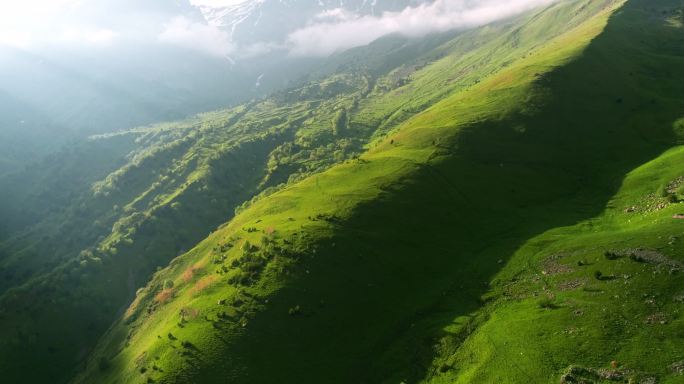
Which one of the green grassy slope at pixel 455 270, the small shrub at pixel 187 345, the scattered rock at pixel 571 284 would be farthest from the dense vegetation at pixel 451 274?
the scattered rock at pixel 571 284

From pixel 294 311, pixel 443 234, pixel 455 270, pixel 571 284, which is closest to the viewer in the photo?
pixel 571 284

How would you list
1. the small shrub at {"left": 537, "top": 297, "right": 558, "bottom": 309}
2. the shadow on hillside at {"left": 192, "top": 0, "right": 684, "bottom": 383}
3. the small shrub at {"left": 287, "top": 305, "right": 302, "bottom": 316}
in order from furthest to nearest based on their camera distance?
the small shrub at {"left": 287, "top": 305, "right": 302, "bottom": 316} → the shadow on hillside at {"left": 192, "top": 0, "right": 684, "bottom": 383} → the small shrub at {"left": 537, "top": 297, "right": 558, "bottom": 309}

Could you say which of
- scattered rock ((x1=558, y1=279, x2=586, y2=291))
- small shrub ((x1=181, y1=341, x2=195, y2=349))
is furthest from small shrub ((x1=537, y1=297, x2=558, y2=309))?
small shrub ((x1=181, y1=341, x2=195, y2=349))

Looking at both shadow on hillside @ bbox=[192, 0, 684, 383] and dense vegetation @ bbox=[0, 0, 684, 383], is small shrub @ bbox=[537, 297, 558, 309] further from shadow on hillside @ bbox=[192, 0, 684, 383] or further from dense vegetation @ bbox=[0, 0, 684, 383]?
shadow on hillside @ bbox=[192, 0, 684, 383]

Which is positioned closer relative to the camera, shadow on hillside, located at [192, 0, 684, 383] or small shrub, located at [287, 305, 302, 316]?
shadow on hillside, located at [192, 0, 684, 383]

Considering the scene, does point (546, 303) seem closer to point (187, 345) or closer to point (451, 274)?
point (451, 274)

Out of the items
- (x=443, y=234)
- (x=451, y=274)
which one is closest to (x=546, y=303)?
(x=451, y=274)
